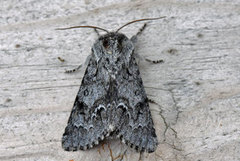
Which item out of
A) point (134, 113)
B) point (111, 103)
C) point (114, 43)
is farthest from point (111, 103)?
point (114, 43)

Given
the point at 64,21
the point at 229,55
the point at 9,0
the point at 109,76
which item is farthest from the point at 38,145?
the point at 229,55

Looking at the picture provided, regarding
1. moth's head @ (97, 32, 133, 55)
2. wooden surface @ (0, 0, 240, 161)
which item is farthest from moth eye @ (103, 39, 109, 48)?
wooden surface @ (0, 0, 240, 161)

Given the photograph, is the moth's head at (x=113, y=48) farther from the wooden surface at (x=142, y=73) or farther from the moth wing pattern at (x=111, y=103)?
the wooden surface at (x=142, y=73)

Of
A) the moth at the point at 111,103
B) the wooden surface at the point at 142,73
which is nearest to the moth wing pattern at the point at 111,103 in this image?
the moth at the point at 111,103

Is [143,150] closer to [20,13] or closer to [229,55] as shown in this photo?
[229,55]

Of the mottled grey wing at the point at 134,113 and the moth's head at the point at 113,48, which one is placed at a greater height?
the moth's head at the point at 113,48

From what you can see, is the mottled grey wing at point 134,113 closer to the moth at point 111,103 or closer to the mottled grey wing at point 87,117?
the moth at point 111,103

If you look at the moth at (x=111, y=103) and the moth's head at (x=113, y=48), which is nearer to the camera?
the moth at (x=111, y=103)
